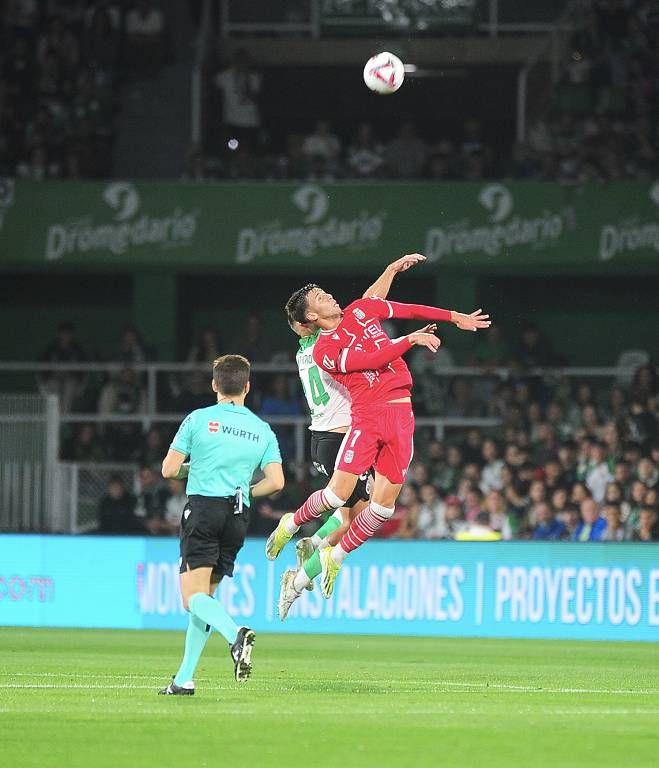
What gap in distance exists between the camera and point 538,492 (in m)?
18.2

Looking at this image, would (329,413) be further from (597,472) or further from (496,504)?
(597,472)

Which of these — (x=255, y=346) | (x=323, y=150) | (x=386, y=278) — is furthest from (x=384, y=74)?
(x=323, y=150)

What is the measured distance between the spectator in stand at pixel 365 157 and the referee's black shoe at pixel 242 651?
1496cm

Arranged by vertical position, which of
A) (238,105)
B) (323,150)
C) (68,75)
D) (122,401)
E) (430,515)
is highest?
(68,75)

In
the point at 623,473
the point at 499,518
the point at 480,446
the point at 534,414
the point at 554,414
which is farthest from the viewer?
the point at 534,414

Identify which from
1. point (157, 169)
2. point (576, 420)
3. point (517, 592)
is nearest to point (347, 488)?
point (517, 592)

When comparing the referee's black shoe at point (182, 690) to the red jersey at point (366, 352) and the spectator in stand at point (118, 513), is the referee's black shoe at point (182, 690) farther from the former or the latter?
the spectator in stand at point (118, 513)

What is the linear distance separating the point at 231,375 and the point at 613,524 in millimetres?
9195

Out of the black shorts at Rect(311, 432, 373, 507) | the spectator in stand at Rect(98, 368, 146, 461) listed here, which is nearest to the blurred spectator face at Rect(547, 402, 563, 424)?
the spectator in stand at Rect(98, 368, 146, 461)

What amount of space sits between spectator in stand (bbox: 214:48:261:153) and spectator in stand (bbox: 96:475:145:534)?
22.7ft

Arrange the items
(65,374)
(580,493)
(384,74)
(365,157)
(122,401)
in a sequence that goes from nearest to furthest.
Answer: (384,74) < (580,493) < (122,401) < (65,374) < (365,157)

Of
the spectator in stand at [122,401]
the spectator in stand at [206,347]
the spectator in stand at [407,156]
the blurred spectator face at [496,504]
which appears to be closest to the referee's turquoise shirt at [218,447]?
the blurred spectator face at [496,504]

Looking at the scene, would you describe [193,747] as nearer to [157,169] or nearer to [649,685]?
[649,685]

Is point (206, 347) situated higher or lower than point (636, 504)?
higher
